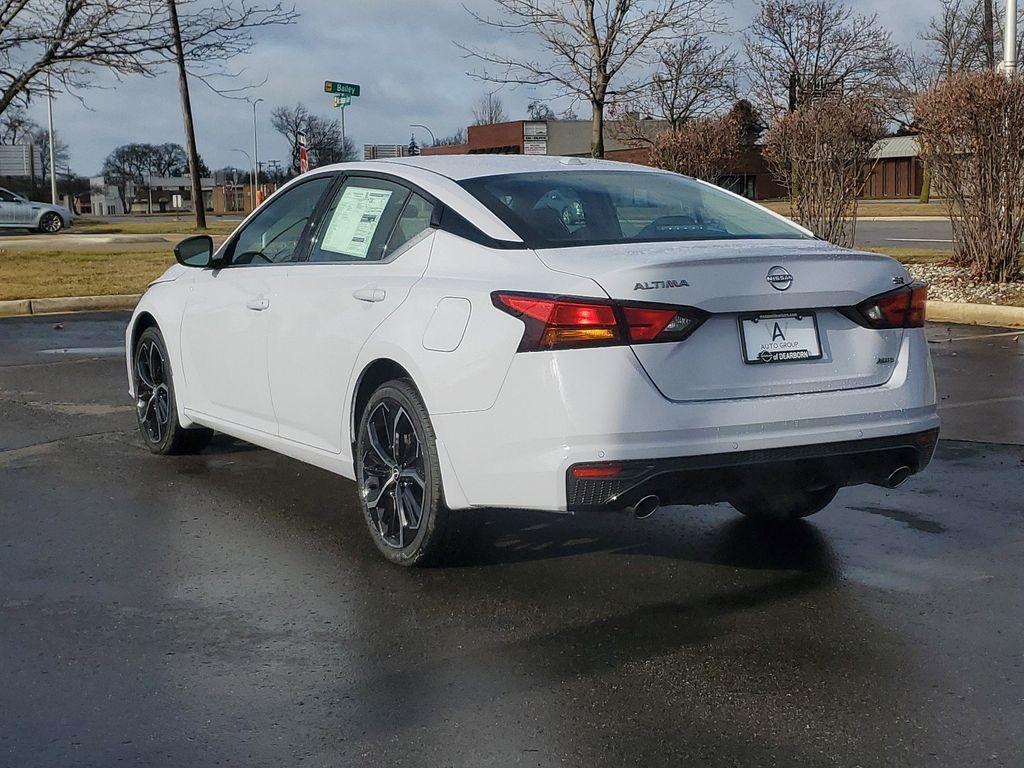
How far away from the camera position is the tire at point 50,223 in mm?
42906

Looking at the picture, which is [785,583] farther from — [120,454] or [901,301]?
[120,454]

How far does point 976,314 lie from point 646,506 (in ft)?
32.3

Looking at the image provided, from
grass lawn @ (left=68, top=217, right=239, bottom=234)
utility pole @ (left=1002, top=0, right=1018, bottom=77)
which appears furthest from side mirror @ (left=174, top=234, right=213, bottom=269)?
grass lawn @ (left=68, top=217, right=239, bottom=234)

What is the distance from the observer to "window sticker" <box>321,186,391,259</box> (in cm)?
554

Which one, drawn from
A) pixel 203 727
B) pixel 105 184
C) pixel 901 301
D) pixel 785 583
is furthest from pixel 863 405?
pixel 105 184

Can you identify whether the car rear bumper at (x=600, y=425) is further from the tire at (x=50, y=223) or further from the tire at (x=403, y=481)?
the tire at (x=50, y=223)

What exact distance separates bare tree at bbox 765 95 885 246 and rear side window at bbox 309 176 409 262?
36.0ft

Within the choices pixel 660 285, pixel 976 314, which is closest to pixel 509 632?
pixel 660 285

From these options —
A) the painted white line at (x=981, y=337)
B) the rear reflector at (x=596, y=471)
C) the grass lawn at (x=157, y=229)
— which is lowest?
the painted white line at (x=981, y=337)

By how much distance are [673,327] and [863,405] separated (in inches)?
32.2

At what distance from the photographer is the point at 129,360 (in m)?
7.61

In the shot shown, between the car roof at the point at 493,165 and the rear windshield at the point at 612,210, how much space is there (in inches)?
3.2

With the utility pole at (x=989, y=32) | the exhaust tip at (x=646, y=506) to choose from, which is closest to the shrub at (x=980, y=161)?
the exhaust tip at (x=646, y=506)

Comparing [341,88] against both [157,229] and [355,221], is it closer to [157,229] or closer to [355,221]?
[157,229]
